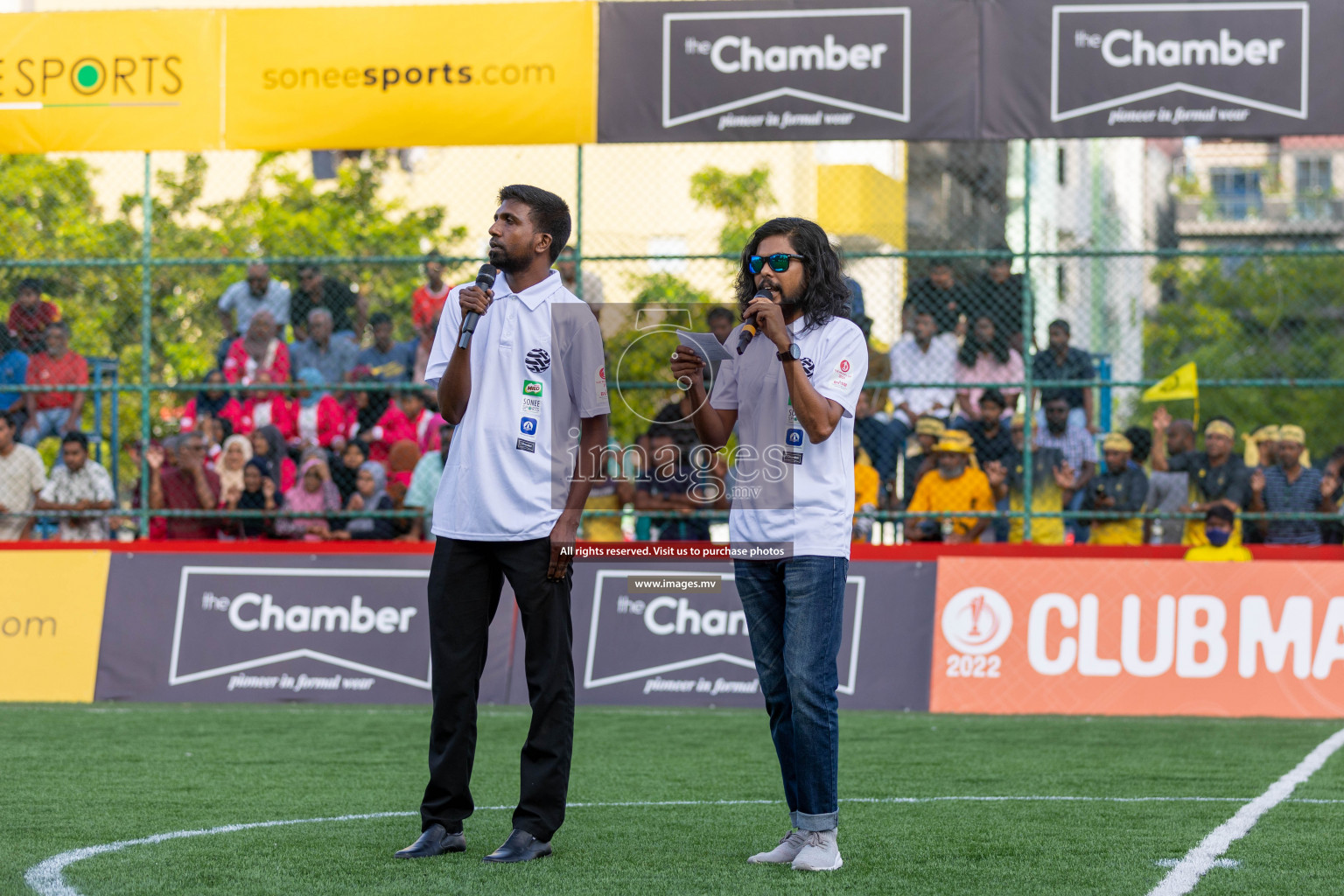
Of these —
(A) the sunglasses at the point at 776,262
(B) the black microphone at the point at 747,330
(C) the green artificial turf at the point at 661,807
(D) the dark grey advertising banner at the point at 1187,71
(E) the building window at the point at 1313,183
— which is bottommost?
(C) the green artificial turf at the point at 661,807

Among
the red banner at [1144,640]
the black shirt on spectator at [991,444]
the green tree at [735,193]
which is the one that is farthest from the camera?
the green tree at [735,193]

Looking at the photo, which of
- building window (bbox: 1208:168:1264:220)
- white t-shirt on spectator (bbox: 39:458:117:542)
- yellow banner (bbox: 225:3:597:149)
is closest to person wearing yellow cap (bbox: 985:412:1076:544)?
yellow banner (bbox: 225:3:597:149)

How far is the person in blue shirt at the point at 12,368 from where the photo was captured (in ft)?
41.9

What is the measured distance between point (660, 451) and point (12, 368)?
5.24 m

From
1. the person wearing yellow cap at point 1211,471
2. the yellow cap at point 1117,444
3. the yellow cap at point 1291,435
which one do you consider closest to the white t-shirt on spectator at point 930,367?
the yellow cap at point 1117,444

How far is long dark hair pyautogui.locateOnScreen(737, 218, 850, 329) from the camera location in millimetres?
5117

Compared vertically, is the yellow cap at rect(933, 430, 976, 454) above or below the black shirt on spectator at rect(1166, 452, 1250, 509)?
above

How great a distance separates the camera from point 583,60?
11.6m

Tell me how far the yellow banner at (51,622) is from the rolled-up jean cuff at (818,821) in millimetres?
7626

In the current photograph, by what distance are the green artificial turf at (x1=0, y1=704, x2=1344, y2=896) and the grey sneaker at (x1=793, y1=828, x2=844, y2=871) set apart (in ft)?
0.23

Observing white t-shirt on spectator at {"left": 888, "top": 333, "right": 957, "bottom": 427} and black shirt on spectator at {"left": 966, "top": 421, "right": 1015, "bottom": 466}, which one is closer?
black shirt on spectator at {"left": 966, "top": 421, "right": 1015, "bottom": 466}

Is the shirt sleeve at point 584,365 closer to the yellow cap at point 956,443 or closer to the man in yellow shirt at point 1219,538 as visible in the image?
the man in yellow shirt at point 1219,538

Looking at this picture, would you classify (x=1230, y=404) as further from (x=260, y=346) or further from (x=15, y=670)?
(x=15, y=670)

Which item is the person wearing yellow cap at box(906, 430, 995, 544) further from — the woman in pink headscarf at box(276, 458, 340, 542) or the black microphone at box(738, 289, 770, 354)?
the black microphone at box(738, 289, 770, 354)
